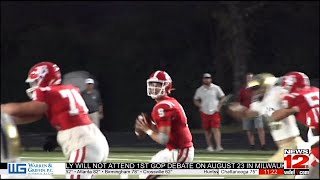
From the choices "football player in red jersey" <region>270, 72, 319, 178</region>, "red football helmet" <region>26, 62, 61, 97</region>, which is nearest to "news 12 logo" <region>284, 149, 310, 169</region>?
"football player in red jersey" <region>270, 72, 319, 178</region>

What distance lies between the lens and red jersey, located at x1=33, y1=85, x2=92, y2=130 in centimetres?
735

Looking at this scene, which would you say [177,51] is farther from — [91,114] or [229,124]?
[91,114]

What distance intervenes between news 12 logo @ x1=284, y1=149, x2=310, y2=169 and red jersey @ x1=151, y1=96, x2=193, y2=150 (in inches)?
52.6

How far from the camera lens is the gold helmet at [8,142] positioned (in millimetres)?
5465

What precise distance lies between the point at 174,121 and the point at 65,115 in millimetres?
1469

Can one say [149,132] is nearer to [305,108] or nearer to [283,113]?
[283,113]

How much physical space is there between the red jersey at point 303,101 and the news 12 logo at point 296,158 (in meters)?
1.01

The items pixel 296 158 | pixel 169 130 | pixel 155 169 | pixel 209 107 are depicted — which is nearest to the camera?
pixel 169 130

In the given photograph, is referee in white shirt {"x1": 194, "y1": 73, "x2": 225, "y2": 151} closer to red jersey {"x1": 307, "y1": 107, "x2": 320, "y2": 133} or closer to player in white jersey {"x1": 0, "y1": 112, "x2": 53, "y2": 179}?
red jersey {"x1": 307, "y1": 107, "x2": 320, "y2": 133}

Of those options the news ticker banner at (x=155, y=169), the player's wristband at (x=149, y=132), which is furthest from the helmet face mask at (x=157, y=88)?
the news ticker banner at (x=155, y=169)

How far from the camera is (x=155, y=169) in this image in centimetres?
848

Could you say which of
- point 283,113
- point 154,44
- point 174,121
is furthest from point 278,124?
point 154,44

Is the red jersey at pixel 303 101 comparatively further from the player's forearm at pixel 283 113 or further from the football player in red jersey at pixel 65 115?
the football player in red jersey at pixel 65 115

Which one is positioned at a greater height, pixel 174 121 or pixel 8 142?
pixel 174 121
